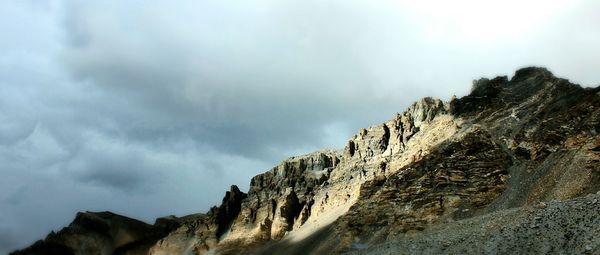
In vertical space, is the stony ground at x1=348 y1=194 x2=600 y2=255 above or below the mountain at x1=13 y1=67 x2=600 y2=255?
below

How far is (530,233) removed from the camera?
42281 mm

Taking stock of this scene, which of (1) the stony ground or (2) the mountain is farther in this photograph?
(2) the mountain

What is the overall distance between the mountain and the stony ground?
0.11m

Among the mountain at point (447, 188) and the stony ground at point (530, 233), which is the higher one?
the mountain at point (447, 188)

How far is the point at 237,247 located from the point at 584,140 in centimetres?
8453

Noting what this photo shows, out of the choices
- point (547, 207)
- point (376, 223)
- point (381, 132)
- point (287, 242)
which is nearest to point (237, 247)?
point (287, 242)

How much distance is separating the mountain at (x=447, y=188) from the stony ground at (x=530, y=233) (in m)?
0.11

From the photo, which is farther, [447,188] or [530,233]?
[447,188]

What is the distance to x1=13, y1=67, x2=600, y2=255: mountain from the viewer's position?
46312mm

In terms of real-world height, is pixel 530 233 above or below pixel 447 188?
below

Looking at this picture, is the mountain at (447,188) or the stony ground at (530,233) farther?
the mountain at (447,188)

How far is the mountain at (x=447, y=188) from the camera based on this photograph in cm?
4631

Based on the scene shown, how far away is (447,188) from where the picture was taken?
71.5 metres

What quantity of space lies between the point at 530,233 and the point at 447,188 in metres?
29.3
